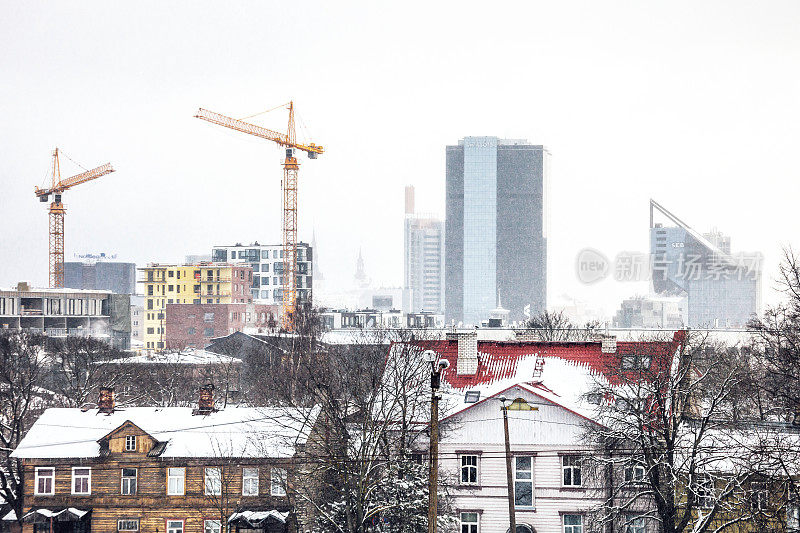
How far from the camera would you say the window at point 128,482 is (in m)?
44.8

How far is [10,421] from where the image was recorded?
62.3 m

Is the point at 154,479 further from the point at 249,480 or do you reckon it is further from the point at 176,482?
the point at 249,480

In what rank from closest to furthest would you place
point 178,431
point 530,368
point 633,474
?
1. point 633,474
2. point 178,431
3. point 530,368

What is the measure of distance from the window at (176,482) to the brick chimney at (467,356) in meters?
12.1

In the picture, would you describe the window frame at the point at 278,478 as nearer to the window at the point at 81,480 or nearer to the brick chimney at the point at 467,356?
the window at the point at 81,480

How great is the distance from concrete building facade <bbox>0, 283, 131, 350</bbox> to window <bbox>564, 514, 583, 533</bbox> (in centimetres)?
12719

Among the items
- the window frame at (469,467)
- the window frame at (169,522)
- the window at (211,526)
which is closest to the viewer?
the window frame at (469,467)

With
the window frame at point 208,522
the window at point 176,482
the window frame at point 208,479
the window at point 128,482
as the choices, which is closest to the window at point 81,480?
the window at point 128,482

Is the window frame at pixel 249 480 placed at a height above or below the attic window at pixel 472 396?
below

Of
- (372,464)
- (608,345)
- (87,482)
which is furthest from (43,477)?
(608,345)

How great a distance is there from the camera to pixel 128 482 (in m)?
44.8

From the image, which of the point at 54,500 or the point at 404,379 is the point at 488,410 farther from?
the point at 54,500

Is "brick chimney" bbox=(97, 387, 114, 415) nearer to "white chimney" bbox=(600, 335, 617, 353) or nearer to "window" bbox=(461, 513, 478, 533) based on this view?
"window" bbox=(461, 513, 478, 533)

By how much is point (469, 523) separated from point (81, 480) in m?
15.8
